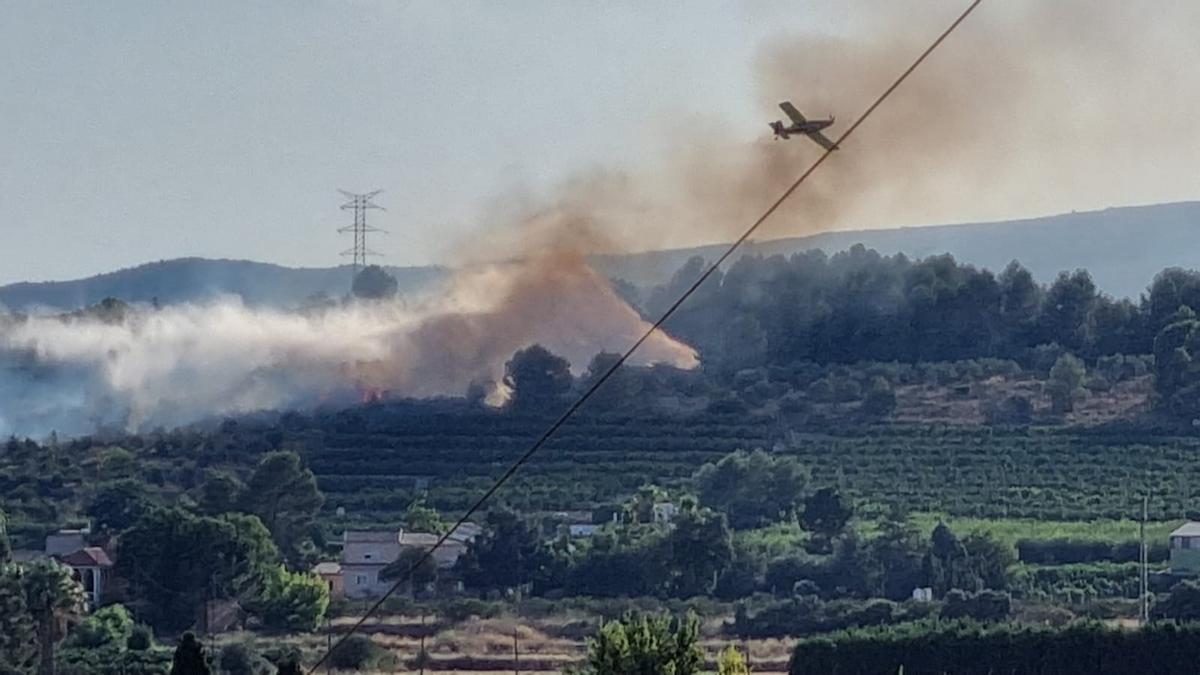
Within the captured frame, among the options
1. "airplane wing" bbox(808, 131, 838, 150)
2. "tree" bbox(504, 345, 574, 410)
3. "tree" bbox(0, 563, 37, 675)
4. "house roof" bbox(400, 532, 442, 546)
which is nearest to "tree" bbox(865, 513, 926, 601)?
"house roof" bbox(400, 532, 442, 546)

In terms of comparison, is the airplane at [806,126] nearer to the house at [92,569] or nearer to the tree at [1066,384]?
the house at [92,569]

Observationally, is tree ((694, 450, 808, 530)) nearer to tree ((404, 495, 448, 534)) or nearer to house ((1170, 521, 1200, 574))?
tree ((404, 495, 448, 534))

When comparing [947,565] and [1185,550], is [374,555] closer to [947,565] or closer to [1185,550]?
[947,565]

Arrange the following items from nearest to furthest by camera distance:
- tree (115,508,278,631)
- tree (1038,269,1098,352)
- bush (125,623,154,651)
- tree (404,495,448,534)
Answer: bush (125,623,154,651) → tree (115,508,278,631) → tree (404,495,448,534) → tree (1038,269,1098,352)

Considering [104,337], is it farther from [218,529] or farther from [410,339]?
[218,529]

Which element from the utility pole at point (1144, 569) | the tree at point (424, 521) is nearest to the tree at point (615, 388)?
the tree at point (424, 521)

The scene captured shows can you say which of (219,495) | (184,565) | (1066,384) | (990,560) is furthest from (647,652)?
(1066,384)
